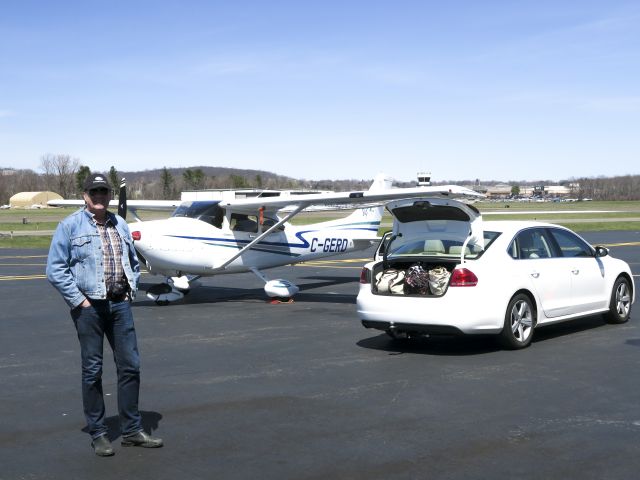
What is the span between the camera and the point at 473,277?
29.8ft

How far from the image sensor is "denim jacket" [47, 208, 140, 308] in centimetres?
564

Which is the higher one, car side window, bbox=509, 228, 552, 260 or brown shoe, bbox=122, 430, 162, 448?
car side window, bbox=509, 228, 552, 260

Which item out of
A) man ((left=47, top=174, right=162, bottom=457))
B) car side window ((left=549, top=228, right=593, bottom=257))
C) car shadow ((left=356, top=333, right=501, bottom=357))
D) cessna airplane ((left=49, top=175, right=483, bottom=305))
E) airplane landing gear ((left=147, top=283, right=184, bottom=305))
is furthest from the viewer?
airplane landing gear ((left=147, top=283, right=184, bottom=305))

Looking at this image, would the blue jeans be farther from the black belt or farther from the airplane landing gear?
the airplane landing gear

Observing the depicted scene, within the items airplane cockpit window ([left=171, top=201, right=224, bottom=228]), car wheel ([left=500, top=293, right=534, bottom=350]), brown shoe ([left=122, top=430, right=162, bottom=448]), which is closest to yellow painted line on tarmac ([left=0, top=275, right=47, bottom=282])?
airplane cockpit window ([left=171, top=201, right=224, bottom=228])

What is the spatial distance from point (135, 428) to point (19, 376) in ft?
10.3

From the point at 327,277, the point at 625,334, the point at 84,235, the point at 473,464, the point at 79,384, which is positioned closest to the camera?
the point at 473,464

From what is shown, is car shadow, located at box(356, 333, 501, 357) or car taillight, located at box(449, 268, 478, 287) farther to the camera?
car shadow, located at box(356, 333, 501, 357)

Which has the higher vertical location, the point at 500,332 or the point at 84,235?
the point at 84,235

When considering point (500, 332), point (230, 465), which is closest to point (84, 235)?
point (230, 465)

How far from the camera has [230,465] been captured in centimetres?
532

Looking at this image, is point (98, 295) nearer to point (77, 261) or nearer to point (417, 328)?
point (77, 261)

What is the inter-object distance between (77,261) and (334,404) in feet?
8.51

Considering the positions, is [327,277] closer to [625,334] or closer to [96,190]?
[625,334]
